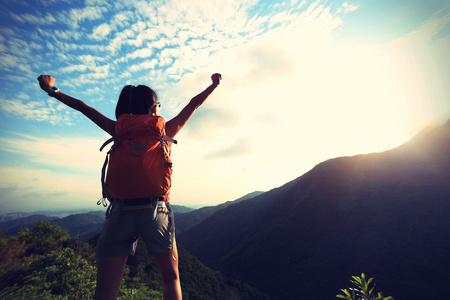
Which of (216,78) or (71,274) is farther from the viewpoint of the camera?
(71,274)

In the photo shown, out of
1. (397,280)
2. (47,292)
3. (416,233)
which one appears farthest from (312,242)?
(47,292)

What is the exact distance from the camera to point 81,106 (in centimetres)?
198

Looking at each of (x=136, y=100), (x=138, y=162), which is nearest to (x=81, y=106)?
(x=136, y=100)

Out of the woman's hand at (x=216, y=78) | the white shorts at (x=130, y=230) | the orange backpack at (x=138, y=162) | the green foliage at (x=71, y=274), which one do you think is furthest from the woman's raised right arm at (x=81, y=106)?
the green foliage at (x=71, y=274)

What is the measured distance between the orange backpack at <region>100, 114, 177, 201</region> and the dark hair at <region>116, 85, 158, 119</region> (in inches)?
7.2

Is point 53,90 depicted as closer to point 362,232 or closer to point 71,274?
point 71,274

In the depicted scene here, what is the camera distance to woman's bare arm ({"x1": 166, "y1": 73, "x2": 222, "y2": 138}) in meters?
1.92

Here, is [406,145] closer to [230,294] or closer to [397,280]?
[397,280]

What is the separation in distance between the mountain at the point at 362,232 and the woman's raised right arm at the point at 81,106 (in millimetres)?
59668

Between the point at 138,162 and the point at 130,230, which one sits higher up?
the point at 138,162

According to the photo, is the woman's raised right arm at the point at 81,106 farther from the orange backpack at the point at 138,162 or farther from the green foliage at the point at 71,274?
the green foliage at the point at 71,274

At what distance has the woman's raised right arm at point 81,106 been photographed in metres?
1.93

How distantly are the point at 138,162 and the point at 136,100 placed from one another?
0.70 metres

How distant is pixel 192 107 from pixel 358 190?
264 ft
